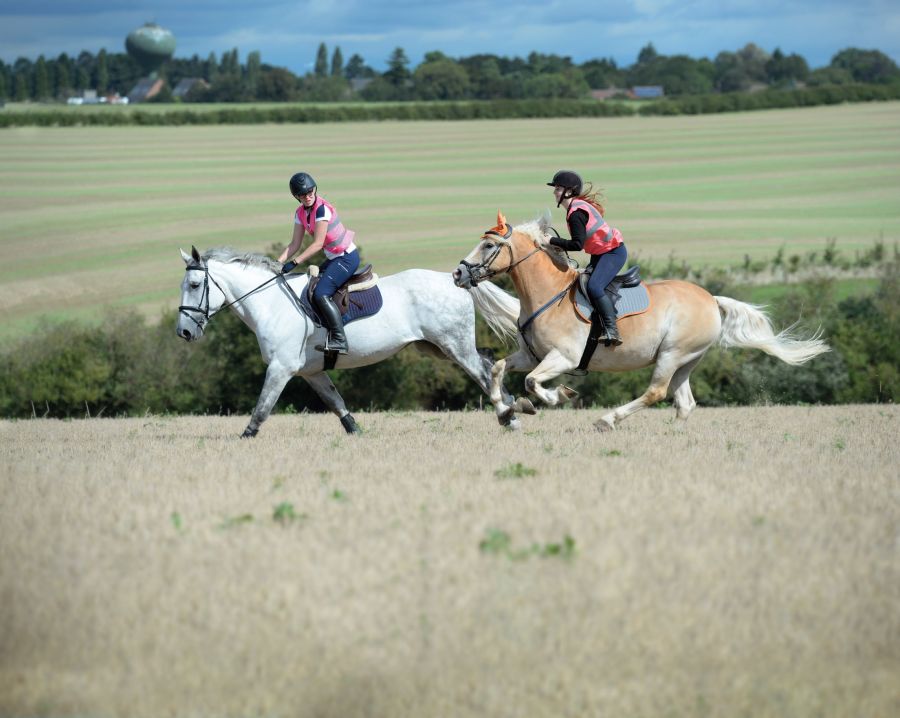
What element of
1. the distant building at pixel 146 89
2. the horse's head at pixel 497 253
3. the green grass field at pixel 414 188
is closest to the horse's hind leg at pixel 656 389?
the horse's head at pixel 497 253

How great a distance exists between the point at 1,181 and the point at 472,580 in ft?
219

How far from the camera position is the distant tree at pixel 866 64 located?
401 ft

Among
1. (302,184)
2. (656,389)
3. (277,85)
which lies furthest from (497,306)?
(277,85)

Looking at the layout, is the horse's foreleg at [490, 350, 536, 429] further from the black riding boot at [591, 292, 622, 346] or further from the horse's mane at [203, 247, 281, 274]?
the horse's mane at [203, 247, 281, 274]

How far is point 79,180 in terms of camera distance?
221 feet

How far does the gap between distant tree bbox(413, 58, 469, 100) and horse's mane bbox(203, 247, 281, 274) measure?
364 feet

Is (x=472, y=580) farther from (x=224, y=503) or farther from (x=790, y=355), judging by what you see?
(x=790, y=355)

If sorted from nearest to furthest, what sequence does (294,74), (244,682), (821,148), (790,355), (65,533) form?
(244,682) → (65,533) → (790,355) → (821,148) → (294,74)

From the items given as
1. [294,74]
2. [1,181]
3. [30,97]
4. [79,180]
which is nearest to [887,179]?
[79,180]

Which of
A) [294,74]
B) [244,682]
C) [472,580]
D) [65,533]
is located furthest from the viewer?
[294,74]

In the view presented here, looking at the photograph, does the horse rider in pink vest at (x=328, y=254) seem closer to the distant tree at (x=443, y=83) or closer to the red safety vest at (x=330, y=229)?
the red safety vest at (x=330, y=229)

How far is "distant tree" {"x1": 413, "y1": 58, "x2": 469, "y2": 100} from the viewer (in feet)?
401

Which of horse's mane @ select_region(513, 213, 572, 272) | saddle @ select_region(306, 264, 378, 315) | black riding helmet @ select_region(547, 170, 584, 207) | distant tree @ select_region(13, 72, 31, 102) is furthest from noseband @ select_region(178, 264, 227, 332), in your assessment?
distant tree @ select_region(13, 72, 31, 102)

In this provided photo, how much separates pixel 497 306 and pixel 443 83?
376 ft
